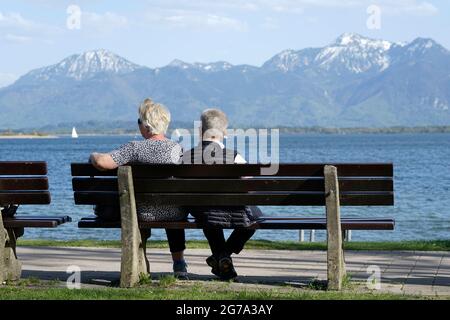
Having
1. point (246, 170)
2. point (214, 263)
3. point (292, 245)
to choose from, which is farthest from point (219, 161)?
point (292, 245)

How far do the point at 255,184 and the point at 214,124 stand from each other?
26.1 inches

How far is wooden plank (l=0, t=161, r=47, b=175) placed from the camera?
7863mm

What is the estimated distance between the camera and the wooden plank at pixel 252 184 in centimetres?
768

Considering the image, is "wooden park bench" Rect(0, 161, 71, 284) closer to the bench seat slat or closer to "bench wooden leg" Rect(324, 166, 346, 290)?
the bench seat slat

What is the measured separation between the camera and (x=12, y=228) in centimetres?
816

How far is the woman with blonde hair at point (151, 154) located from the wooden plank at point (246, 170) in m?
0.21

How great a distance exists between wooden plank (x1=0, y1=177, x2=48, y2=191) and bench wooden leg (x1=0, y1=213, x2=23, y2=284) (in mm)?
259

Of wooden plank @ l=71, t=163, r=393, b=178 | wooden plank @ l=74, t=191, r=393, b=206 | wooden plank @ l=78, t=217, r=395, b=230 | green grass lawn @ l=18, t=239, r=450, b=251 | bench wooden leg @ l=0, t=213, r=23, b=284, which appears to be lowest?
green grass lawn @ l=18, t=239, r=450, b=251

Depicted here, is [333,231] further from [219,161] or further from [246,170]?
[219,161]

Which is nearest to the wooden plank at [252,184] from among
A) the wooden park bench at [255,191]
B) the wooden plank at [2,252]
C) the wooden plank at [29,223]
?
the wooden park bench at [255,191]

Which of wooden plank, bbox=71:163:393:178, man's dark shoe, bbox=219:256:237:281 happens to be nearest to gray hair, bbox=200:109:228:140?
wooden plank, bbox=71:163:393:178

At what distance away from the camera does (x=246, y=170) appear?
25.2 ft
